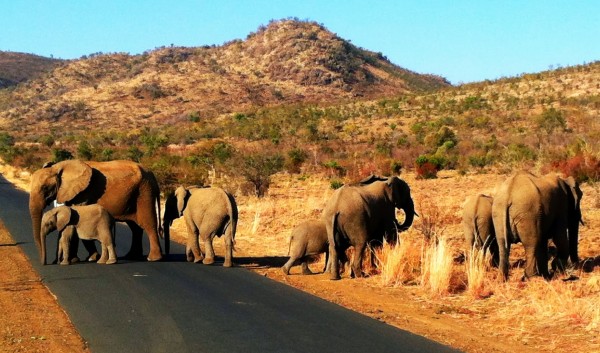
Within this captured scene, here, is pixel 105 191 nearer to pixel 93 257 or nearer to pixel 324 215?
pixel 93 257

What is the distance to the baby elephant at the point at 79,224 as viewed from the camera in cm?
1288

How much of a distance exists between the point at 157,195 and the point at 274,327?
6.07 meters

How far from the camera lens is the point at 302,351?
7.92 metres

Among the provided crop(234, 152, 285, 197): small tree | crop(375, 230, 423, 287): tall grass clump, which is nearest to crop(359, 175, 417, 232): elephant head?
crop(375, 230, 423, 287): tall grass clump

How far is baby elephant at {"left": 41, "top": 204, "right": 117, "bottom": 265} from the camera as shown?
12.9 meters

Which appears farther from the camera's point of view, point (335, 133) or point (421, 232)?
point (335, 133)

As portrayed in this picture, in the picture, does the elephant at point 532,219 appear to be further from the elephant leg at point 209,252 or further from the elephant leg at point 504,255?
the elephant leg at point 209,252

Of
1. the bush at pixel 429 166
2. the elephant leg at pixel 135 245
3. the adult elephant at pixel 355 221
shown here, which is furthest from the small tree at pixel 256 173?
the adult elephant at pixel 355 221

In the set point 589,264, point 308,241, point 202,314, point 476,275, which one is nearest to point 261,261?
point 308,241

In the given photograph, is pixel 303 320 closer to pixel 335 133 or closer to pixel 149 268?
pixel 149 268

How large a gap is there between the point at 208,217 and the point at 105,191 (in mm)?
2010

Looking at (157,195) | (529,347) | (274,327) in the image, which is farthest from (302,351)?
(157,195)

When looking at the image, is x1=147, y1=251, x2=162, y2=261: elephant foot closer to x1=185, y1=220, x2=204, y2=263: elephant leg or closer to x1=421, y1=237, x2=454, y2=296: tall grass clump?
x1=185, y1=220, x2=204, y2=263: elephant leg

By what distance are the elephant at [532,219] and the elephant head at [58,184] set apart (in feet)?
23.4
